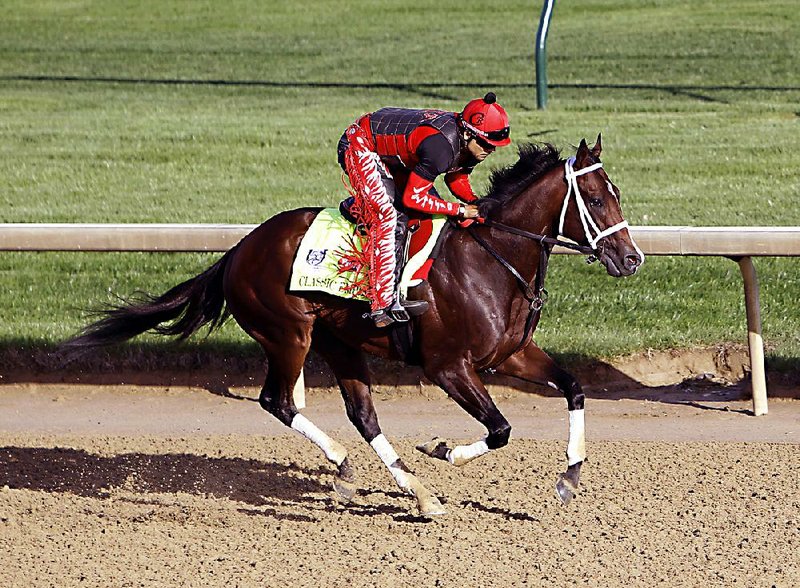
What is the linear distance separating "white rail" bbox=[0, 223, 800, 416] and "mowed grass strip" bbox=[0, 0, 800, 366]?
0.42 meters

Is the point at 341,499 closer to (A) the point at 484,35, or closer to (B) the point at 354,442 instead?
(B) the point at 354,442

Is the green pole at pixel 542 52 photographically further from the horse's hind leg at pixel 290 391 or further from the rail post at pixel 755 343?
the horse's hind leg at pixel 290 391

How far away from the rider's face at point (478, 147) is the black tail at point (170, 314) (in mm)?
1551

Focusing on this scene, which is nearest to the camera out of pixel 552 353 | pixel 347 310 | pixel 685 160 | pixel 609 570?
pixel 609 570

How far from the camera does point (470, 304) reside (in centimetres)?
627

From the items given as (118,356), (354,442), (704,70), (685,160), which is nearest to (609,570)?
(354,442)

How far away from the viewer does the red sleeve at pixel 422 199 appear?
20.1ft

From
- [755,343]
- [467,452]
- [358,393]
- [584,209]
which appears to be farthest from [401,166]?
[755,343]

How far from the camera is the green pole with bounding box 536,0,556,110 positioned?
44.1 feet

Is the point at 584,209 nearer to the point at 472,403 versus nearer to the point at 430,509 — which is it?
the point at 472,403

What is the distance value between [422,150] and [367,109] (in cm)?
941

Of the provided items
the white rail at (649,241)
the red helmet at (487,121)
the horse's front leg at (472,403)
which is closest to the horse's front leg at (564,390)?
the horse's front leg at (472,403)

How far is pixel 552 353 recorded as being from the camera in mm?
8828

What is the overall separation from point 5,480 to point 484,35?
15.1 metres
